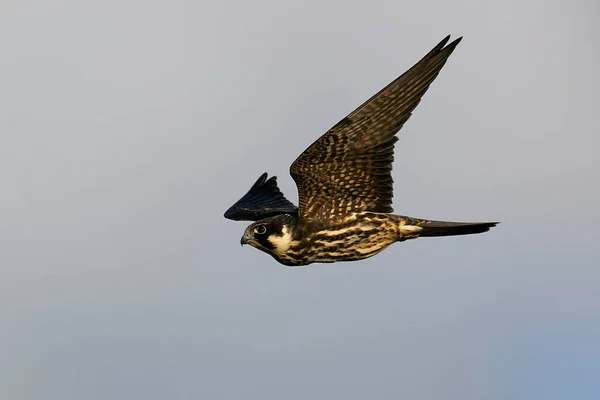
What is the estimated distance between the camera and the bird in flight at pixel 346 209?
1627cm

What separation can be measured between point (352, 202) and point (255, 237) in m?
1.61

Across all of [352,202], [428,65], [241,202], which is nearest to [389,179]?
[352,202]

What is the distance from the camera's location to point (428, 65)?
52.0ft

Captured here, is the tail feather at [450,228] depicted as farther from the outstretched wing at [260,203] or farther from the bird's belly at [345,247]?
the outstretched wing at [260,203]

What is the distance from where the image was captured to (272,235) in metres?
16.8

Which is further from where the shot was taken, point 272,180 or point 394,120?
point 272,180

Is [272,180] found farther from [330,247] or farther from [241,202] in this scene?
[330,247]

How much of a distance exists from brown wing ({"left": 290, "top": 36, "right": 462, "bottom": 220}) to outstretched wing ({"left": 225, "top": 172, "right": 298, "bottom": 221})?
10.6 feet

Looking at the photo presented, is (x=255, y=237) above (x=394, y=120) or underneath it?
underneath

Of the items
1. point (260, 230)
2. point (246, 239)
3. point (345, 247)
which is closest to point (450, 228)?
point (345, 247)

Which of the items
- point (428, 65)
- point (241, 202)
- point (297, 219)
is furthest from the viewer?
point (241, 202)

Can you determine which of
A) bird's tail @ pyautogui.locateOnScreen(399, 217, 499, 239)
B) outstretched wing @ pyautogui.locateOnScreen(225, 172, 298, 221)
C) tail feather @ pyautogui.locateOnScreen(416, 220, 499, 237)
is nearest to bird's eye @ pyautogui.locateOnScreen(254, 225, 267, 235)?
bird's tail @ pyautogui.locateOnScreen(399, 217, 499, 239)

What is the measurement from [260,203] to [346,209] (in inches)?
207

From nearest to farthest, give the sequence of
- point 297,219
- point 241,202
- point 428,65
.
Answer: point 428,65 → point 297,219 → point 241,202
